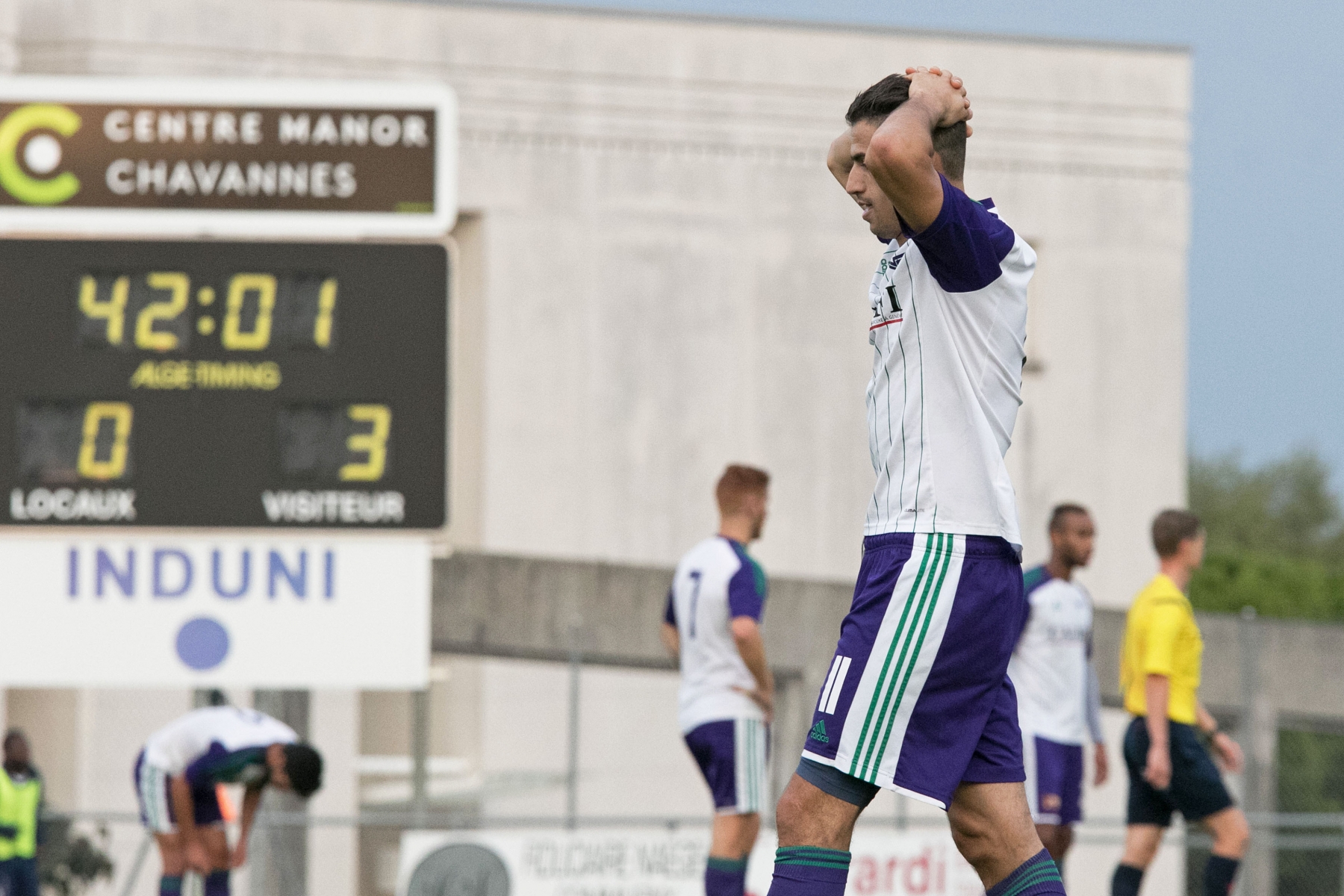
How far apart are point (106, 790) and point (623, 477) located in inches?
287

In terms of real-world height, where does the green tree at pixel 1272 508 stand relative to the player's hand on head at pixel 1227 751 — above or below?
above

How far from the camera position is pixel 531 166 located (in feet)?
76.8

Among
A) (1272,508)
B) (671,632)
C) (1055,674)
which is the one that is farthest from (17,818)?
(1272,508)

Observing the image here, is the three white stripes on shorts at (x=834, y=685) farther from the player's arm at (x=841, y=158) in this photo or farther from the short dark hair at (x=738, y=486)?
the short dark hair at (x=738, y=486)

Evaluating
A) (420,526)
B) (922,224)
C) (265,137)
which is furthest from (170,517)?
(922,224)

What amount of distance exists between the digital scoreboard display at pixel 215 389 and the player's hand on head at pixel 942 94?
23.9ft

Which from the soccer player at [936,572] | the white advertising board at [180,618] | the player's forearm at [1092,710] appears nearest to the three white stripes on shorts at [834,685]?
the soccer player at [936,572]

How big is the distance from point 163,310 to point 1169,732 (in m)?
6.10

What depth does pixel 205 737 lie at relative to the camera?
9.01 meters

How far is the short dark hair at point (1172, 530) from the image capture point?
7891 millimetres

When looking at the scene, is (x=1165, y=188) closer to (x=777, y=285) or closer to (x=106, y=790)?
(x=777, y=285)

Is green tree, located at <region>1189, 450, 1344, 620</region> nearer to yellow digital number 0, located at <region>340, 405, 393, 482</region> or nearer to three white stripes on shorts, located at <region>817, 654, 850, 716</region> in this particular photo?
yellow digital number 0, located at <region>340, 405, 393, 482</region>

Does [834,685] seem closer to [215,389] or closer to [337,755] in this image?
[215,389]

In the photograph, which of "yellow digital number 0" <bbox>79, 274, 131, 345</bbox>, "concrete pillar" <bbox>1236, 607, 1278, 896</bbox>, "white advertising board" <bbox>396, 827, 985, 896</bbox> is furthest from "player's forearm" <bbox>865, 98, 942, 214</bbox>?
"concrete pillar" <bbox>1236, 607, 1278, 896</bbox>
